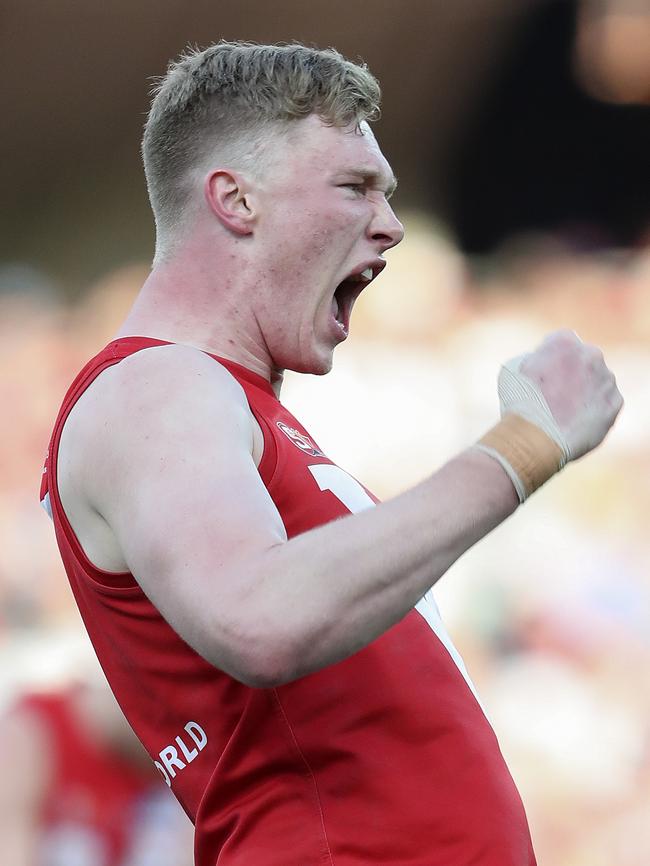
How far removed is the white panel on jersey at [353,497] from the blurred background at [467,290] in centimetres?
241

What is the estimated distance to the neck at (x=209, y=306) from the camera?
1651 mm

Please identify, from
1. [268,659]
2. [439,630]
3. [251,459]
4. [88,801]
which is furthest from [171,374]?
[88,801]

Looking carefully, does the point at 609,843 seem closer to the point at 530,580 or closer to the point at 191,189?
the point at 530,580

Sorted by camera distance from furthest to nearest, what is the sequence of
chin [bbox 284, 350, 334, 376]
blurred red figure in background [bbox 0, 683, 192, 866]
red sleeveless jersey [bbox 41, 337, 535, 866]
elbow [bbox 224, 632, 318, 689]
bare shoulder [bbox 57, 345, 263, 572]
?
blurred red figure in background [bbox 0, 683, 192, 866] < chin [bbox 284, 350, 334, 376] < red sleeveless jersey [bbox 41, 337, 535, 866] < bare shoulder [bbox 57, 345, 263, 572] < elbow [bbox 224, 632, 318, 689]

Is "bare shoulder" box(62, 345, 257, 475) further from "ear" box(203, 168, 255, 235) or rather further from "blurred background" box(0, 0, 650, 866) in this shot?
"blurred background" box(0, 0, 650, 866)

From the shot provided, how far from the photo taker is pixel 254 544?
1207 millimetres

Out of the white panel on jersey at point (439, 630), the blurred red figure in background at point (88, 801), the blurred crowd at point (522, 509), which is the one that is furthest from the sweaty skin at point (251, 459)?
the blurred crowd at point (522, 509)

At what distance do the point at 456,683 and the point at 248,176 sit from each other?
0.74 meters

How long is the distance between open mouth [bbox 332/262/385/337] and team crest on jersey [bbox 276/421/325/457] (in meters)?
0.25

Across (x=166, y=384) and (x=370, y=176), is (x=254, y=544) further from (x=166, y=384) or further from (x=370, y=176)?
(x=370, y=176)

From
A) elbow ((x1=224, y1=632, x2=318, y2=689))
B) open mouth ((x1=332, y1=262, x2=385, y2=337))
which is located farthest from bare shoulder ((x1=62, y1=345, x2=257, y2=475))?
open mouth ((x1=332, y1=262, x2=385, y2=337))

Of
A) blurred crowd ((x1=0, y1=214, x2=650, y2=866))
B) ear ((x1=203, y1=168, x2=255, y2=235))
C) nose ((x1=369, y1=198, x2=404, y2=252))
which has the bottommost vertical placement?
blurred crowd ((x1=0, y1=214, x2=650, y2=866))

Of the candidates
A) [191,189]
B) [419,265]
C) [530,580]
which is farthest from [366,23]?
[191,189]

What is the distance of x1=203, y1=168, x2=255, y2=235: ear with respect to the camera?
169 cm
